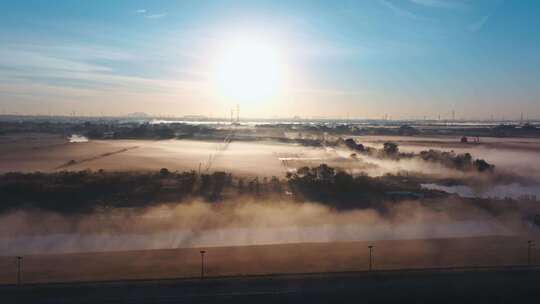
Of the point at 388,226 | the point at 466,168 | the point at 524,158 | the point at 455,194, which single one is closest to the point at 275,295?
the point at 388,226

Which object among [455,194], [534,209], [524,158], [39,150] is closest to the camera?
[534,209]

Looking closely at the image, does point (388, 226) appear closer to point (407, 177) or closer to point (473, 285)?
point (473, 285)

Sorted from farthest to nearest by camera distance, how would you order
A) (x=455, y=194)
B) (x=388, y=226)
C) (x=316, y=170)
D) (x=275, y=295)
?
(x=316, y=170), (x=455, y=194), (x=388, y=226), (x=275, y=295)

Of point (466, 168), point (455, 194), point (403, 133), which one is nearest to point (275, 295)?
point (455, 194)

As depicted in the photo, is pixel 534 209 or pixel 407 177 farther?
pixel 407 177

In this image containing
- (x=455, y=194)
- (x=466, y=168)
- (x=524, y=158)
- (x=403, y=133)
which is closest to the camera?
(x=455, y=194)

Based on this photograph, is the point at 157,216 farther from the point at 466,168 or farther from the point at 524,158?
the point at 524,158
